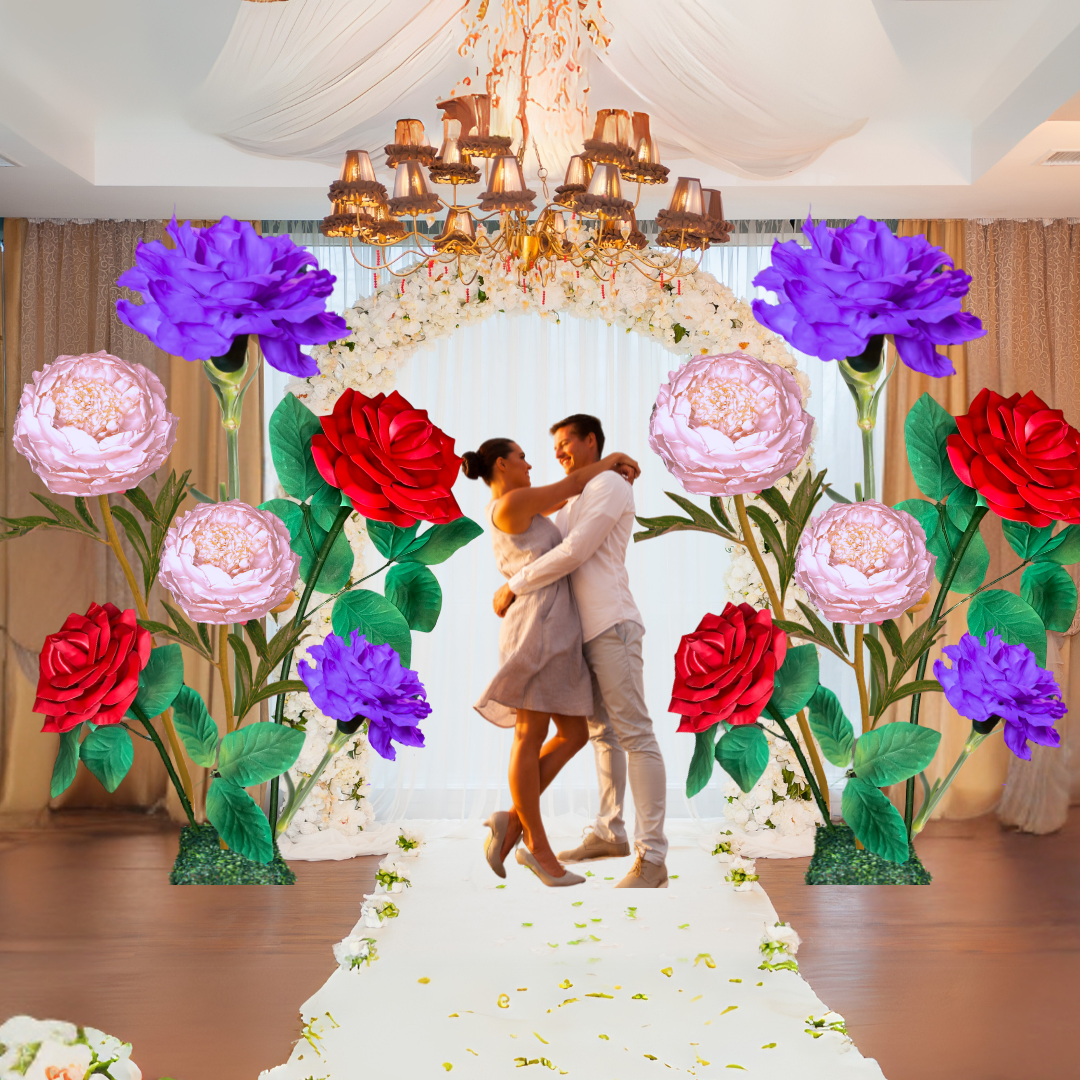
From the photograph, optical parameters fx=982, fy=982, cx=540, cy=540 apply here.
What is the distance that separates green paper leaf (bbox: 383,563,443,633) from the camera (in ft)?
2.14

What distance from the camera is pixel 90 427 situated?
1.98 ft

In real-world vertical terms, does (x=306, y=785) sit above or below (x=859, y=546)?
below

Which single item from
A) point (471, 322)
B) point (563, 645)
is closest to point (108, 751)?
point (563, 645)

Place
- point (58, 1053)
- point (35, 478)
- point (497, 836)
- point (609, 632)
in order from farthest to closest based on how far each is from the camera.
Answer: point (35, 478), point (609, 632), point (497, 836), point (58, 1053)

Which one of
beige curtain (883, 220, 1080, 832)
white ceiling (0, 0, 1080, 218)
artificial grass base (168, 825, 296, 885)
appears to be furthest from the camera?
beige curtain (883, 220, 1080, 832)

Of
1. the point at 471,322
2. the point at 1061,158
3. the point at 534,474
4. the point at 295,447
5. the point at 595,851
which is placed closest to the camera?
the point at 295,447

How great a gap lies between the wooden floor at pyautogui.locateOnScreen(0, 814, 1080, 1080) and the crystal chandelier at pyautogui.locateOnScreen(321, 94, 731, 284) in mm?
2033

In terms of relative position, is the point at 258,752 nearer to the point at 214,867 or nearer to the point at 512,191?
the point at 214,867

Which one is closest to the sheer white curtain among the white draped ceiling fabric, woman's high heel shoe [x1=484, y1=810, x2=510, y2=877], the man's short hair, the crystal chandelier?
the white draped ceiling fabric

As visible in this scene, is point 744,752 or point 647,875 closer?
point 744,752

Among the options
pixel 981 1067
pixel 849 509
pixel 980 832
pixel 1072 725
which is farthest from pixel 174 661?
pixel 1072 725

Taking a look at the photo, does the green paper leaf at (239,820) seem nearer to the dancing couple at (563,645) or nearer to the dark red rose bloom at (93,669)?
the dark red rose bloom at (93,669)

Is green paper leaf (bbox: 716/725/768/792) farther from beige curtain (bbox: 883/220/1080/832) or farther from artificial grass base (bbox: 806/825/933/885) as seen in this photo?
beige curtain (bbox: 883/220/1080/832)

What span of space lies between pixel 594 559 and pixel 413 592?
238 cm
